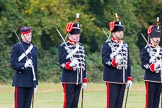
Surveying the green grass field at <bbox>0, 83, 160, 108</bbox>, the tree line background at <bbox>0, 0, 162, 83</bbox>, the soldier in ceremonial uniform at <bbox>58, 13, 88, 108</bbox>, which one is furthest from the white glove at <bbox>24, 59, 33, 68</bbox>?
the tree line background at <bbox>0, 0, 162, 83</bbox>

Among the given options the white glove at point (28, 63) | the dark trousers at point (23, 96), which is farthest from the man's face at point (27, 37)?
the dark trousers at point (23, 96)

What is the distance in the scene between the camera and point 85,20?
28016 millimetres

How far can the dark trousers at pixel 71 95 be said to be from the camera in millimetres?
12078

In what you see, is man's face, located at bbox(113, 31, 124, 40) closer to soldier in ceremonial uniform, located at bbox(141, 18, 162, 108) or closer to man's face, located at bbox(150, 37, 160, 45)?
soldier in ceremonial uniform, located at bbox(141, 18, 162, 108)

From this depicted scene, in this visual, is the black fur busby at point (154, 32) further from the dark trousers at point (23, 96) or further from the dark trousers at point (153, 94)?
the dark trousers at point (23, 96)

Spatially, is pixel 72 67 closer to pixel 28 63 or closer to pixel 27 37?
pixel 28 63

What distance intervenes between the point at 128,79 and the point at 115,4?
58.8 feet

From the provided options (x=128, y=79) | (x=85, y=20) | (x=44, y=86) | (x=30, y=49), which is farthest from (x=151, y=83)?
(x=85, y=20)

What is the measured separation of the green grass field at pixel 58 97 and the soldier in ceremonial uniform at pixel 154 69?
149 inches

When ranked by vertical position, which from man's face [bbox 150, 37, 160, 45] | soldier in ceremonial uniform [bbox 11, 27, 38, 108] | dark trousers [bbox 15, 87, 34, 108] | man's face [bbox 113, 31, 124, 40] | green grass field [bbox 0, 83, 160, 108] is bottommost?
green grass field [bbox 0, 83, 160, 108]

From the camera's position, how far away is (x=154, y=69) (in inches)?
482

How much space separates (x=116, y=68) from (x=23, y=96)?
1.67 m

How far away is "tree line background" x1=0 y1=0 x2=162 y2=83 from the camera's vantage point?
2620 centimetres

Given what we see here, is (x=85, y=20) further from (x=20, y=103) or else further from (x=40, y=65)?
(x=20, y=103)
